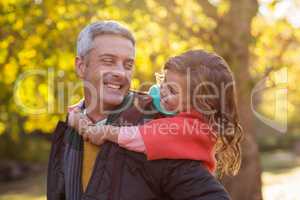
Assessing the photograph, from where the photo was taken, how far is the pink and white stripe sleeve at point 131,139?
232cm

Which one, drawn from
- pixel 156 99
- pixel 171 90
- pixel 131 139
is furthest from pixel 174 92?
pixel 131 139

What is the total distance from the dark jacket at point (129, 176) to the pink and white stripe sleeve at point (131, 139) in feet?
0.11

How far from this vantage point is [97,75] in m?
2.74

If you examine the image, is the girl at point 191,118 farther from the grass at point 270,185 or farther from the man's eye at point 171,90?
the grass at point 270,185

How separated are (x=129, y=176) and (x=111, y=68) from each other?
592 millimetres

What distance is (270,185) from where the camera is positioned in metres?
18.0

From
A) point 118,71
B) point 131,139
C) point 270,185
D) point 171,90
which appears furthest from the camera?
point 270,185

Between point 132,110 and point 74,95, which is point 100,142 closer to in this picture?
point 132,110

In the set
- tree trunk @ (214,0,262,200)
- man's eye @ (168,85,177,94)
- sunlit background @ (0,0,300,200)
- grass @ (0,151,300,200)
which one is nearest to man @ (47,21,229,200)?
man's eye @ (168,85,177,94)

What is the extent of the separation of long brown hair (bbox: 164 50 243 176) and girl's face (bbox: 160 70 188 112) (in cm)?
3

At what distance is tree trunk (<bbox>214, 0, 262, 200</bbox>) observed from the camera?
300 inches

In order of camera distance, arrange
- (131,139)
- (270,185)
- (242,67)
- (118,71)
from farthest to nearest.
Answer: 1. (270,185)
2. (242,67)
3. (118,71)
4. (131,139)

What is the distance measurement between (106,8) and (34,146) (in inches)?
777

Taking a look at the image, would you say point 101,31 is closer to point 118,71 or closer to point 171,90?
point 118,71
